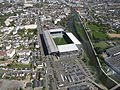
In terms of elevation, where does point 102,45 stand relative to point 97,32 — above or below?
below

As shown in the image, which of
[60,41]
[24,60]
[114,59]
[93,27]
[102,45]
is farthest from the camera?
[93,27]

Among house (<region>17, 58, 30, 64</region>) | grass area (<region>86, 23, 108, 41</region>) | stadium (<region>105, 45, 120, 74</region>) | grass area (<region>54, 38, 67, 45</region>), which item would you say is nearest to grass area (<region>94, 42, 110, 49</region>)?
grass area (<region>86, 23, 108, 41</region>)

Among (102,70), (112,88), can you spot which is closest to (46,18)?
(102,70)

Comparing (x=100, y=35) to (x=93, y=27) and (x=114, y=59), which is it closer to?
(x=93, y=27)

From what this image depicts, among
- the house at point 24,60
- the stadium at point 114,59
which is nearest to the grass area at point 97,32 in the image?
the stadium at point 114,59

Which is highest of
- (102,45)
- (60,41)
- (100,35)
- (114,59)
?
(114,59)

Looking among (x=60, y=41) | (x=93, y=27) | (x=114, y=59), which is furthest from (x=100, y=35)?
(x=114, y=59)

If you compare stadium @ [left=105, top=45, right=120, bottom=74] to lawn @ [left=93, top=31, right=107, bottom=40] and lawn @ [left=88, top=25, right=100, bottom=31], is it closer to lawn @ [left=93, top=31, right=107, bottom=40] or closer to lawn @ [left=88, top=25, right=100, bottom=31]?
lawn @ [left=93, top=31, right=107, bottom=40]

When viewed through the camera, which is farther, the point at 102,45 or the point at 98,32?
the point at 98,32

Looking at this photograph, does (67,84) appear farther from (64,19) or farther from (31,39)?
(64,19)
